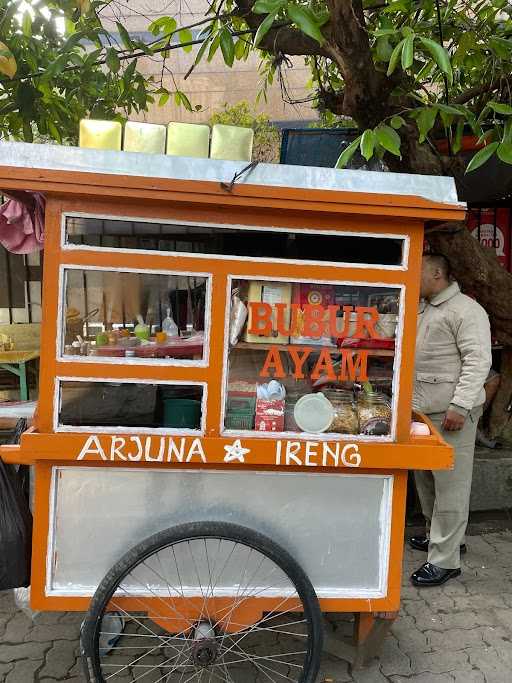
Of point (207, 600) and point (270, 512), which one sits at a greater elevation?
point (270, 512)

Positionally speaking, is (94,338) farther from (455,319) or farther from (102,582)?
(455,319)

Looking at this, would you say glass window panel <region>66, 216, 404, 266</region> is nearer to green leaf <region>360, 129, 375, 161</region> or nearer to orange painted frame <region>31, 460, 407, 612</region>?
green leaf <region>360, 129, 375, 161</region>

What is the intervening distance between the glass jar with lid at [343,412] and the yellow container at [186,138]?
3.37 ft

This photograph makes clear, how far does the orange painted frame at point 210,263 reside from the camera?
186 cm

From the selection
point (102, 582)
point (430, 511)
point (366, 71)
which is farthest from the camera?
point (430, 511)

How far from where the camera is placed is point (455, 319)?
118 inches

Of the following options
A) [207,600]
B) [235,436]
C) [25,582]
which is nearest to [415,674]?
[207,600]

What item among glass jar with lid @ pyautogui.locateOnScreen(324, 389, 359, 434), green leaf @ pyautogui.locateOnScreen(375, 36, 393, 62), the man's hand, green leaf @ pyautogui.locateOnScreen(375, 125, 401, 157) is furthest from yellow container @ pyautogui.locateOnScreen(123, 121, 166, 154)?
the man's hand

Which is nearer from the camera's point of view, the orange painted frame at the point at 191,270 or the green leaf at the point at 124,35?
the orange painted frame at the point at 191,270

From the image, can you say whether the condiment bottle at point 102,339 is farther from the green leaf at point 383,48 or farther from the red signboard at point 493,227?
the red signboard at point 493,227

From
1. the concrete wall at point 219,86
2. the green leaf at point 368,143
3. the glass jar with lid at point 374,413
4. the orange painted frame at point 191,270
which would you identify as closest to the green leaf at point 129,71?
the green leaf at point 368,143

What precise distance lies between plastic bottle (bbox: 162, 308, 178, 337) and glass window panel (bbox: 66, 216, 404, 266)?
279mm

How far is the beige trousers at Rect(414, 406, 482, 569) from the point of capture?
3100mm

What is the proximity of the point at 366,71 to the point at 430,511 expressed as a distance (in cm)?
253
